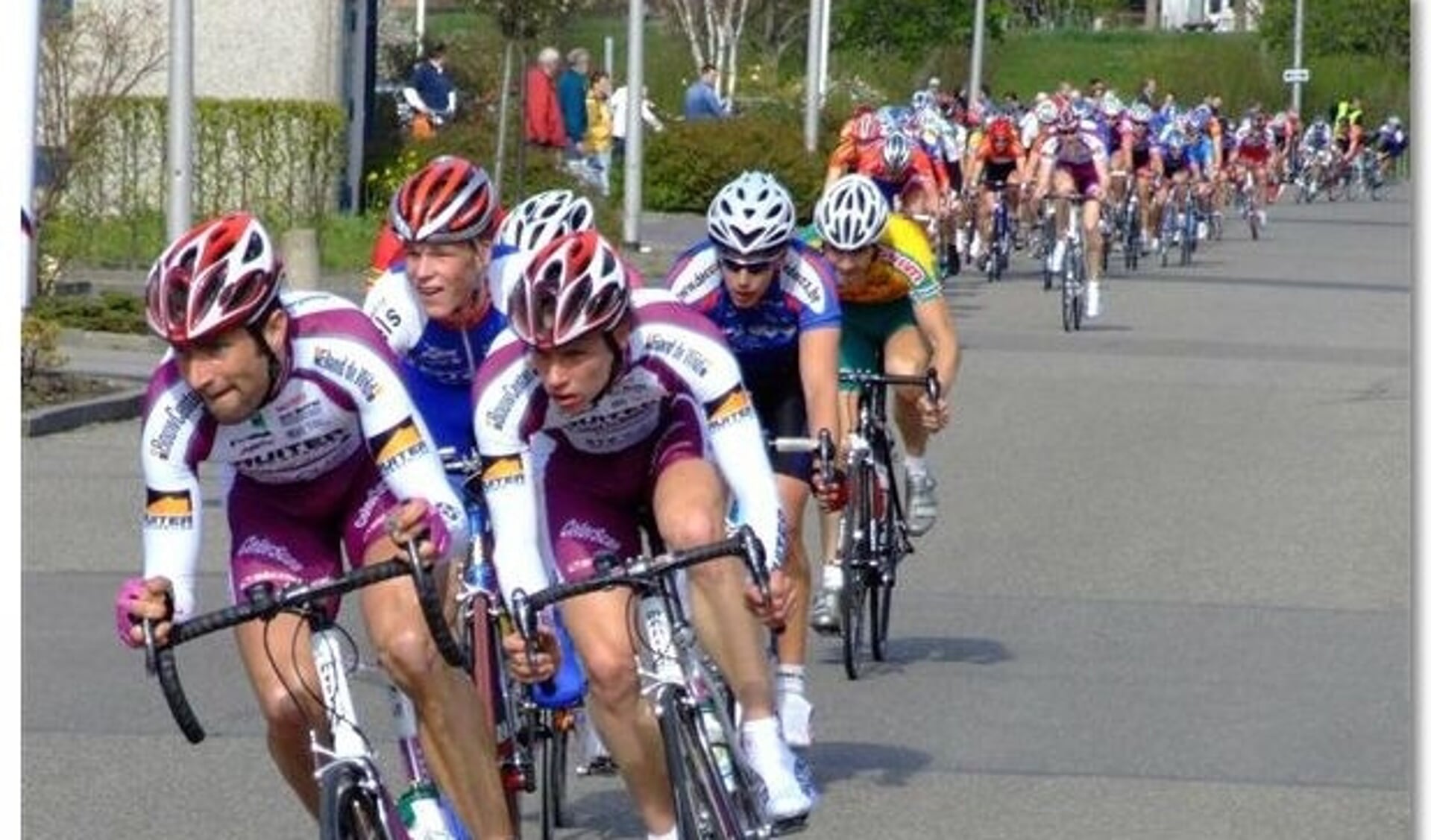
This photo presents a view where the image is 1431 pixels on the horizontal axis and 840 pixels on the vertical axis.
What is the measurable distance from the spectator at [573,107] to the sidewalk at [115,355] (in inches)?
104

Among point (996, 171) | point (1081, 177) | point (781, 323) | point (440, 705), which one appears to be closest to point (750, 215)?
point (781, 323)

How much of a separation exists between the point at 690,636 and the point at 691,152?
32635 mm

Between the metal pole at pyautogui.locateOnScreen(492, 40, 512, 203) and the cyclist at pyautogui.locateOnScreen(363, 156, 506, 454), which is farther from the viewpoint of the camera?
the metal pole at pyautogui.locateOnScreen(492, 40, 512, 203)

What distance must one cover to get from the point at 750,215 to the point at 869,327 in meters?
2.80

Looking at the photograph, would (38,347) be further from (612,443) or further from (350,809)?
(350,809)

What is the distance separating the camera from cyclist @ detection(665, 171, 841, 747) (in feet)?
31.6

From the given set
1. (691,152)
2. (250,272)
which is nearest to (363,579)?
(250,272)

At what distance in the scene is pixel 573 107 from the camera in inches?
1399

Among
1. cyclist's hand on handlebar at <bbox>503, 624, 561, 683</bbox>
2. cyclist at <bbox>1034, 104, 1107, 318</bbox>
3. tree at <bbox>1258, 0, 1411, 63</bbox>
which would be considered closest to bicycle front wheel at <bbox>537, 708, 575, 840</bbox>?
cyclist's hand on handlebar at <bbox>503, 624, 561, 683</bbox>

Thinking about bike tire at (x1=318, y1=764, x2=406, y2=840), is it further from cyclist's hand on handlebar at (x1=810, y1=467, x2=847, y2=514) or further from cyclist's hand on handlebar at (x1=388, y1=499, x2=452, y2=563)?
cyclist's hand on handlebar at (x1=810, y1=467, x2=847, y2=514)

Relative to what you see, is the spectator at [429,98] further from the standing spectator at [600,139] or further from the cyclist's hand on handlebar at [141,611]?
the cyclist's hand on handlebar at [141,611]

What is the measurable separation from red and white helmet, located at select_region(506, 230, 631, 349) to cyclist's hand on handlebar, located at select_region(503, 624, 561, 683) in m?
0.64

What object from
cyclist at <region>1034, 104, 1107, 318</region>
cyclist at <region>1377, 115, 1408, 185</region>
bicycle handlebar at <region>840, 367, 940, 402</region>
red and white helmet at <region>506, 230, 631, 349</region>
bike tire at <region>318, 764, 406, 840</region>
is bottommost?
bike tire at <region>318, 764, 406, 840</region>

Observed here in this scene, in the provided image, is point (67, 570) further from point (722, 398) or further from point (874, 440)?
point (722, 398)
